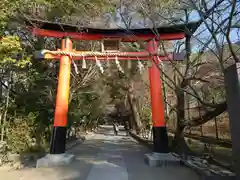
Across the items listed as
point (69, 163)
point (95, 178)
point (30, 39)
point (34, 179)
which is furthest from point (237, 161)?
point (30, 39)

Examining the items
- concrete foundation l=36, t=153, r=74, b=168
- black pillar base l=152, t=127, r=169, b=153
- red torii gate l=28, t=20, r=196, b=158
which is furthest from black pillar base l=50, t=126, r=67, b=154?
black pillar base l=152, t=127, r=169, b=153

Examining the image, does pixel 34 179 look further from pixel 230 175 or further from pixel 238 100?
pixel 238 100

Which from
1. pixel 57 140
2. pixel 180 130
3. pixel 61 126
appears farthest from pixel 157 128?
pixel 57 140

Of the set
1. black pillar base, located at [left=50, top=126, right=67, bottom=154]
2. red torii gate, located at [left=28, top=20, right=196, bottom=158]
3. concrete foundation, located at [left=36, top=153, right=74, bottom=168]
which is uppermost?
red torii gate, located at [left=28, top=20, right=196, bottom=158]

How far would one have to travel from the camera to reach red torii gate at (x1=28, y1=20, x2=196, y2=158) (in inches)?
314

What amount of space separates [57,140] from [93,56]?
3.43 metres

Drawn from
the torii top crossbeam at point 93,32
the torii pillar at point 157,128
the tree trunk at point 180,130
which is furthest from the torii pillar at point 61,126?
the tree trunk at point 180,130

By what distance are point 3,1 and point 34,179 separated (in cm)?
562

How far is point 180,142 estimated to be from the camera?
891cm

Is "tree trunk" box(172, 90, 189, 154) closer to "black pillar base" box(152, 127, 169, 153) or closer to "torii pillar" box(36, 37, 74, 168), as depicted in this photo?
"black pillar base" box(152, 127, 169, 153)

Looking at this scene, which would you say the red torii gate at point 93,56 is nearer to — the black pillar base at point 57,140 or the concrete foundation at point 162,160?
the black pillar base at point 57,140

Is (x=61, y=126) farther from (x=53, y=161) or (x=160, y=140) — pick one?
(x=160, y=140)

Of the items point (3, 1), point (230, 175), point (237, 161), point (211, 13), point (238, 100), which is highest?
point (3, 1)

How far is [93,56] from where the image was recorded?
8.85 meters
